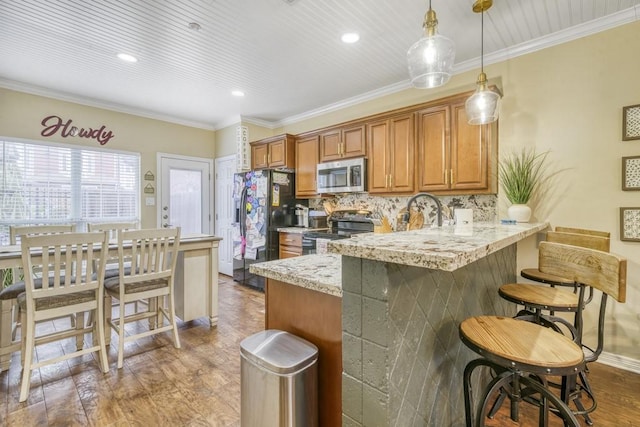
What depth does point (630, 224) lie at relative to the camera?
2.19m

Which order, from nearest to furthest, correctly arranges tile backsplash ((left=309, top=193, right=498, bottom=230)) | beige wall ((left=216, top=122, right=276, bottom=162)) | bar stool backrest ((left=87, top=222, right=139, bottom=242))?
tile backsplash ((left=309, top=193, right=498, bottom=230)) < bar stool backrest ((left=87, top=222, right=139, bottom=242)) < beige wall ((left=216, top=122, right=276, bottom=162))

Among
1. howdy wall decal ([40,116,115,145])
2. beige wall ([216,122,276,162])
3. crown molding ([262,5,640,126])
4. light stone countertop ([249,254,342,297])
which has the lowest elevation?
light stone countertop ([249,254,342,297])

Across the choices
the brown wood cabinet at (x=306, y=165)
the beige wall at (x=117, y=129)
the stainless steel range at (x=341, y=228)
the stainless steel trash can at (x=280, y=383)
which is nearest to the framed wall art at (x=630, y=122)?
the stainless steel range at (x=341, y=228)

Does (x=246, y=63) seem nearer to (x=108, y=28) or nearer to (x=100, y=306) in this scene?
(x=108, y=28)

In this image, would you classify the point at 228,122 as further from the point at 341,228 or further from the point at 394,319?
the point at 394,319

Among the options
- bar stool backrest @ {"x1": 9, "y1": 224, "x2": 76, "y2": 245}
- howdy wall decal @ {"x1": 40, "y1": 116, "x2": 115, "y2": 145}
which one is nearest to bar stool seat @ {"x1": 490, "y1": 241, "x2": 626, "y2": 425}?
bar stool backrest @ {"x1": 9, "y1": 224, "x2": 76, "y2": 245}

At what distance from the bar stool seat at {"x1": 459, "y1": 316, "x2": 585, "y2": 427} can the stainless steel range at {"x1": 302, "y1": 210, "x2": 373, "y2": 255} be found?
2.56 metres

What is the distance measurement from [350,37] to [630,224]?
8.79 feet

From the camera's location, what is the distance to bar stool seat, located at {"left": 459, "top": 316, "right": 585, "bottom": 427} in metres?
0.91

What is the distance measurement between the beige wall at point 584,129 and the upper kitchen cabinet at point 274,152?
2.79 metres

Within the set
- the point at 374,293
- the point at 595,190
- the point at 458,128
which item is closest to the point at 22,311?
the point at 374,293

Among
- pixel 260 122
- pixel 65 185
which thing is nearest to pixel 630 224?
pixel 260 122

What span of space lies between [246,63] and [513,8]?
2406 millimetres

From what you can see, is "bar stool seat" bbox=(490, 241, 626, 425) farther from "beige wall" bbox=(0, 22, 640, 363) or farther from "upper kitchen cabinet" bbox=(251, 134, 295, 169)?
"upper kitchen cabinet" bbox=(251, 134, 295, 169)
